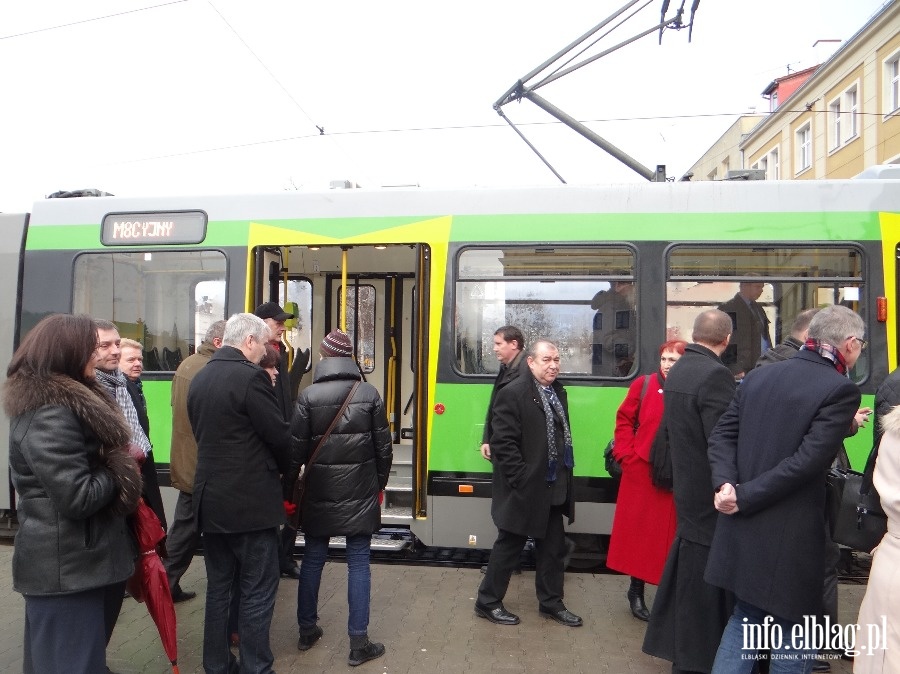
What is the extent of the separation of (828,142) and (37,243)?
74.8ft

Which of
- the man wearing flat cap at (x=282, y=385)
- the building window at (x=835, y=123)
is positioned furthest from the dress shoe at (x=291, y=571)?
the building window at (x=835, y=123)

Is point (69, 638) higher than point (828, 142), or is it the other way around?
point (828, 142)

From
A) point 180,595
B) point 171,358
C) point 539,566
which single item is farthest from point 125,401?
point 539,566

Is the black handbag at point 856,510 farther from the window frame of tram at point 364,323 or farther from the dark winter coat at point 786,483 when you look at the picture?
the window frame of tram at point 364,323

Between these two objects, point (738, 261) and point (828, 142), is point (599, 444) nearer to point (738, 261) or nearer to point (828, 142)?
point (738, 261)

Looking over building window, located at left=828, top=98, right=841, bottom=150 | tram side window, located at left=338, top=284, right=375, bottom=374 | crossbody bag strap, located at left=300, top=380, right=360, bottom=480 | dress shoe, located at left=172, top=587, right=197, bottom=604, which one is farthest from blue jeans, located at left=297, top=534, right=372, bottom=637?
building window, located at left=828, top=98, right=841, bottom=150

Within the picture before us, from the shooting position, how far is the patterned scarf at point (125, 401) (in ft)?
13.4

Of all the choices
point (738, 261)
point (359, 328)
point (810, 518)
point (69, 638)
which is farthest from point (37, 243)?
point (810, 518)

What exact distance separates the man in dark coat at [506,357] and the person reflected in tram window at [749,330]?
1.64 meters

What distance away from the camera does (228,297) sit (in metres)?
A: 6.28

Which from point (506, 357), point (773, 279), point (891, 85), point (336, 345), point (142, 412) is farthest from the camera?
point (891, 85)

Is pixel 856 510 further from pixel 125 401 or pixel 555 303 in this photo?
pixel 125 401

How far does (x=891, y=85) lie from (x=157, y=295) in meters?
19.6

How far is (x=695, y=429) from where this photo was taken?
147 inches
